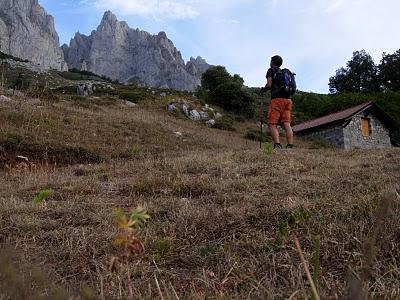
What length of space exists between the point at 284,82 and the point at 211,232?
749 centimetres

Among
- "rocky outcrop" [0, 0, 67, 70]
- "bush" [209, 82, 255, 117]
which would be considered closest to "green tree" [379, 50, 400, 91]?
"bush" [209, 82, 255, 117]

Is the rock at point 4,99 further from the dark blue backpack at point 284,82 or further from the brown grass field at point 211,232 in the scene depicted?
the dark blue backpack at point 284,82

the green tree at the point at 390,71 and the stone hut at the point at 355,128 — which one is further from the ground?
the green tree at the point at 390,71

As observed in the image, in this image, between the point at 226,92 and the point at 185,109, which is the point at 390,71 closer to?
the point at 226,92

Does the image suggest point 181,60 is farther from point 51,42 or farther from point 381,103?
point 381,103

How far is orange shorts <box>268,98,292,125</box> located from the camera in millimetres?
10688

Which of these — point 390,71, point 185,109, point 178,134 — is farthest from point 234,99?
point 390,71

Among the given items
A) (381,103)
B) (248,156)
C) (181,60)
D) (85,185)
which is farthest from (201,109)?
(181,60)

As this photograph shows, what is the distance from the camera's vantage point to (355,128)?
34.9 m

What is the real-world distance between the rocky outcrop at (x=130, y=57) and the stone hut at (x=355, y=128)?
95341 mm

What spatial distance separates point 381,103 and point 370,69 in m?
29.2

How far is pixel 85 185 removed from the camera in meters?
5.98

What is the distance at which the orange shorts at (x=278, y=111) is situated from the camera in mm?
10688

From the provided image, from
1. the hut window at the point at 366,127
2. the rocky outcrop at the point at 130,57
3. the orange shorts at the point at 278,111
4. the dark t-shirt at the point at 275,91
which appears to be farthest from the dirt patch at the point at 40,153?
the rocky outcrop at the point at 130,57
